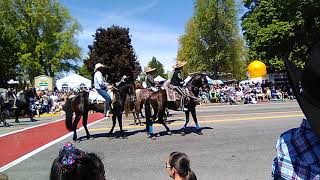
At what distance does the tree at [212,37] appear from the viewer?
6694 cm

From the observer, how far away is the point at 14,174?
953cm

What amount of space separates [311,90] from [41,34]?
62.7 meters

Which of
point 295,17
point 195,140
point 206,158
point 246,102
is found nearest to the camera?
point 206,158

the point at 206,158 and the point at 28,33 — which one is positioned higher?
the point at 28,33

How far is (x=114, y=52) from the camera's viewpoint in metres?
66.9

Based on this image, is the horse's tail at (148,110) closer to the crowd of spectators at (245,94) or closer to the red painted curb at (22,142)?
the red painted curb at (22,142)

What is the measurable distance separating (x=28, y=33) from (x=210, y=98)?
30529 mm

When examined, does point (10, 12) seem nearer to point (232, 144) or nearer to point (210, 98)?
point (210, 98)

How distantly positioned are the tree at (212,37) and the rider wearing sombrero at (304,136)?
64939mm

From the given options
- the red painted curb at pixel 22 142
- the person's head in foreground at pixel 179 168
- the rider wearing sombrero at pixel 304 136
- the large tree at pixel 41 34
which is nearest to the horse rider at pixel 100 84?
the red painted curb at pixel 22 142

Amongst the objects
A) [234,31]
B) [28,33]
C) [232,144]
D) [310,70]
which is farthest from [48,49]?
[310,70]

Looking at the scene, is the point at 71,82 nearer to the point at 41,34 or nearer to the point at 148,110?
the point at 41,34

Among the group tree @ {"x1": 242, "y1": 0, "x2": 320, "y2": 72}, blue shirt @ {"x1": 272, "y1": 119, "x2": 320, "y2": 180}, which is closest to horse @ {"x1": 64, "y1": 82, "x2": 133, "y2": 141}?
blue shirt @ {"x1": 272, "y1": 119, "x2": 320, "y2": 180}

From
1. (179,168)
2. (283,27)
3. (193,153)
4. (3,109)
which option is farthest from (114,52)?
(179,168)
